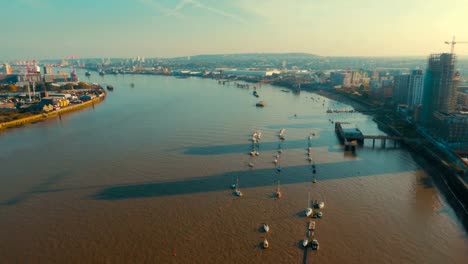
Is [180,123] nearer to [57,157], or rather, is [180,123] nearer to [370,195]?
[57,157]

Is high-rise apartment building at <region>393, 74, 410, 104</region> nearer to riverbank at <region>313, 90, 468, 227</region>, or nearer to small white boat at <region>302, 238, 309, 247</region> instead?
riverbank at <region>313, 90, 468, 227</region>

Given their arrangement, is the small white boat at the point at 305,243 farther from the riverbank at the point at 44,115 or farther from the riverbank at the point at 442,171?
the riverbank at the point at 44,115

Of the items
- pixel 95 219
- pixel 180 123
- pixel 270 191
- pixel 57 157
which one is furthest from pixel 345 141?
pixel 57 157

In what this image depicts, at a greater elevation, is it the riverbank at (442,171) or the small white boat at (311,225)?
the riverbank at (442,171)

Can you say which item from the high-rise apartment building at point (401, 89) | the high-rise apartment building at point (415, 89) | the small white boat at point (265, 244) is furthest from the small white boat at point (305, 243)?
the high-rise apartment building at point (401, 89)

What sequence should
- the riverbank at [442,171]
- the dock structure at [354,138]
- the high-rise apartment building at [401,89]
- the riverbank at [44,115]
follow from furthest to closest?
the high-rise apartment building at [401,89]
the riverbank at [44,115]
the dock structure at [354,138]
the riverbank at [442,171]

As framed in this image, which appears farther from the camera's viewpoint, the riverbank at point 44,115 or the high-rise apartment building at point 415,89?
the high-rise apartment building at point 415,89

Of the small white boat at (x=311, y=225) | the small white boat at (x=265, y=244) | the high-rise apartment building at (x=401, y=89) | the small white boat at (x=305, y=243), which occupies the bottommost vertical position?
the small white boat at (x=265, y=244)

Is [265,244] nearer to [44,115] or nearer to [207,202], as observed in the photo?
[207,202]
